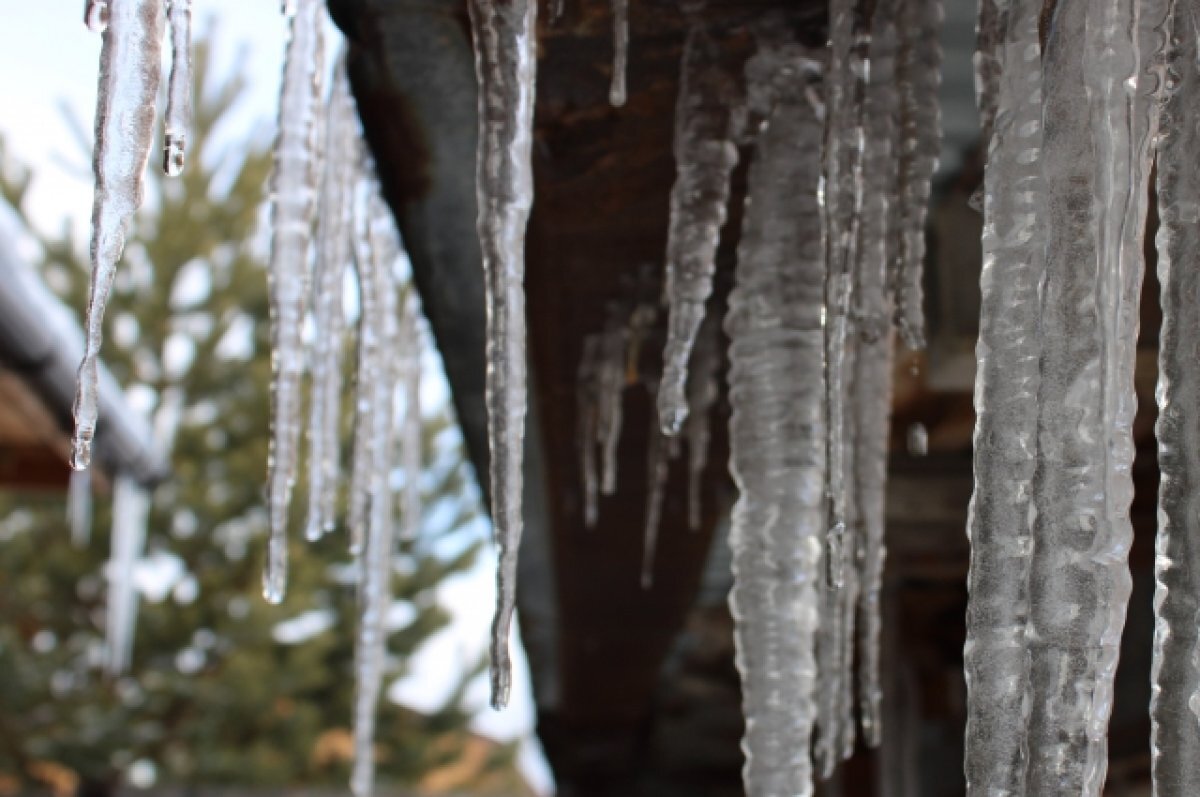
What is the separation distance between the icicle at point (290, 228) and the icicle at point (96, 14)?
40cm

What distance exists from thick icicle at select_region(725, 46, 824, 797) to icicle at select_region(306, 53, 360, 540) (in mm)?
549

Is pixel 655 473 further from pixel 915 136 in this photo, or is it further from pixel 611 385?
pixel 915 136

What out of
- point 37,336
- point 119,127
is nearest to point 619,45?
point 119,127

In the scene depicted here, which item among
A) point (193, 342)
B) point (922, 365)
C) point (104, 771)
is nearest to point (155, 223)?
point (193, 342)

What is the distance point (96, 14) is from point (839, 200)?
0.70 m

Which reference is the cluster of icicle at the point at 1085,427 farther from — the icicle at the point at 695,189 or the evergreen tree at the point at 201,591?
the evergreen tree at the point at 201,591

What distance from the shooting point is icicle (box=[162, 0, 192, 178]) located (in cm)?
110

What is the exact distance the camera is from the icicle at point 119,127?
1.04 m

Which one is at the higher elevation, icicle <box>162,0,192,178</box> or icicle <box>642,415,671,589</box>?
icicle <box>162,0,192,178</box>

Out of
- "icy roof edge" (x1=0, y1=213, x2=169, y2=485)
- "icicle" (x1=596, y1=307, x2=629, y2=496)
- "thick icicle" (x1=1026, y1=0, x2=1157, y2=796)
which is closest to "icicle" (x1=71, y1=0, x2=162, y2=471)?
"thick icicle" (x1=1026, y1=0, x2=1157, y2=796)

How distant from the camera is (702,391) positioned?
6.97ft

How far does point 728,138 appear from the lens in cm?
140

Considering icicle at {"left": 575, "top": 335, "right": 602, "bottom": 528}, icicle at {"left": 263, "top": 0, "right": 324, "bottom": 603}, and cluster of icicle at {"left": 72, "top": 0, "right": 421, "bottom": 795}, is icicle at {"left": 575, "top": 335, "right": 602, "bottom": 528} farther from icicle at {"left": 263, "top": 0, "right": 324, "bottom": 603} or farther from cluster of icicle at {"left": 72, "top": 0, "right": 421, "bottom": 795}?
icicle at {"left": 263, "top": 0, "right": 324, "bottom": 603}

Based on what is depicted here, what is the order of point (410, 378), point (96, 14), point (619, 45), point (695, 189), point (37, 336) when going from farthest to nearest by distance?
point (37, 336), point (410, 378), point (695, 189), point (619, 45), point (96, 14)
